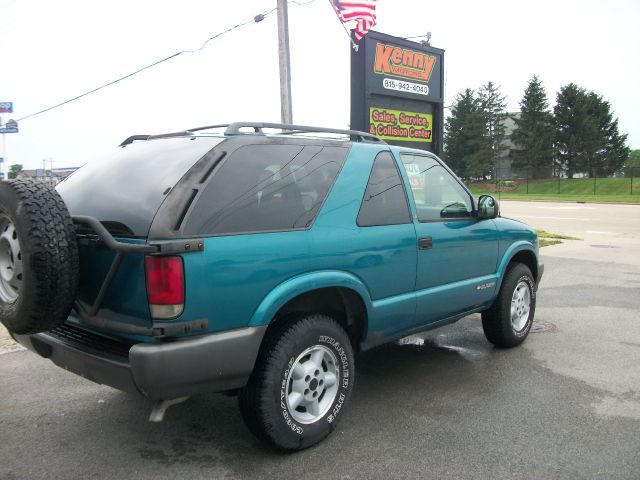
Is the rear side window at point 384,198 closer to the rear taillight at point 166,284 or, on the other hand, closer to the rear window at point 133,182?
the rear window at point 133,182

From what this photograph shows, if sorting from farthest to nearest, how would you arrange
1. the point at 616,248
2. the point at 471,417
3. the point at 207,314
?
the point at 616,248 → the point at 471,417 → the point at 207,314

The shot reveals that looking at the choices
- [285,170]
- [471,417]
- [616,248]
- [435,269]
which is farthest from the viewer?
[616,248]

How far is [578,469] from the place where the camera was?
2.96 m

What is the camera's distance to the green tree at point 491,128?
223ft

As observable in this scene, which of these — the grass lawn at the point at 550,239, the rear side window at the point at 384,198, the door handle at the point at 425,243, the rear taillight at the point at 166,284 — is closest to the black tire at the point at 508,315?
the door handle at the point at 425,243

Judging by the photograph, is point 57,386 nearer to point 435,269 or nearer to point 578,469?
point 435,269

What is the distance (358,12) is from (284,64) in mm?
2015

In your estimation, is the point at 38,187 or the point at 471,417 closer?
the point at 38,187

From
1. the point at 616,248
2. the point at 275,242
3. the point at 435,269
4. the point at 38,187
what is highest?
the point at 38,187

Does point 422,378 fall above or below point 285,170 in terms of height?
below

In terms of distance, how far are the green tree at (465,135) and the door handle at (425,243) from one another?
67.3 m

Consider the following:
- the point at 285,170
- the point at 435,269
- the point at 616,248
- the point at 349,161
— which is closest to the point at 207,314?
the point at 285,170

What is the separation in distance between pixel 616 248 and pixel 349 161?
11.0m

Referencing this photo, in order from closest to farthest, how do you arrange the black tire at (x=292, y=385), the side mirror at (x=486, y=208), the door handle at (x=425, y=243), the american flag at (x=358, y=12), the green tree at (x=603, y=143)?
the black tire at (x=292, y=385), the door handle at (x=425, y=243), the side mirror at (x=486, y=208), the american flag at (x=358, y=12), the green tree at (x=603, y=143)
